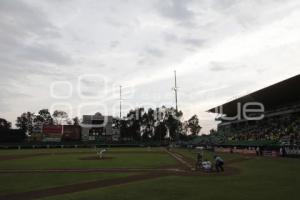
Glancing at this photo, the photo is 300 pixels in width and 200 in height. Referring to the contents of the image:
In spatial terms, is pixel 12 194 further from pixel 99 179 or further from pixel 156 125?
pixel 156 125

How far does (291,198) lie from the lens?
636 inches

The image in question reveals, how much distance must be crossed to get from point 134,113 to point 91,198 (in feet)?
479

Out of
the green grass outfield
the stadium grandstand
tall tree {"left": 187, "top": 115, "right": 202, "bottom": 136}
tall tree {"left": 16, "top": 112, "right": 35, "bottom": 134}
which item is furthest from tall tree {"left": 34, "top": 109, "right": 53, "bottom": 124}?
the green grass outfield

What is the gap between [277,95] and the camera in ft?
197

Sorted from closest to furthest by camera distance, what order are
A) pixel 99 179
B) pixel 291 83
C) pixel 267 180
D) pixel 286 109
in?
pixel 267 180 < pixel 99 179 < pixel 291 83 < pixel 286 109

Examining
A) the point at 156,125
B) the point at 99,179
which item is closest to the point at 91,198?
the point at 99,179

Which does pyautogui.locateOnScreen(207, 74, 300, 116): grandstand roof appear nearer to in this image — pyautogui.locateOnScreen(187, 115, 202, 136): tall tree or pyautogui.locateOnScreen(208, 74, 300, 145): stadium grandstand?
pyautogui.locateOnScreen(208, 74, 300, 145): stadium grandstand

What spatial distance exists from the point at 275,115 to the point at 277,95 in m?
8.57

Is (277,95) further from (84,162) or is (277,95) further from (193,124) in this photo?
(193,124)

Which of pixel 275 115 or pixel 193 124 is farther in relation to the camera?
pixel 193 124

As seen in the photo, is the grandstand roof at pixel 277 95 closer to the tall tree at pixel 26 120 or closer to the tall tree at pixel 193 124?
the tall tree at pixel 193 124

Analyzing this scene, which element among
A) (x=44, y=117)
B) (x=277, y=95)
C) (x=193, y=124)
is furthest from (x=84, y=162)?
(x=44, y=117)

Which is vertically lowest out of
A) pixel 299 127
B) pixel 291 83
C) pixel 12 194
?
pixel 12 194

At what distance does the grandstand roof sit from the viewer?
5014 cm
